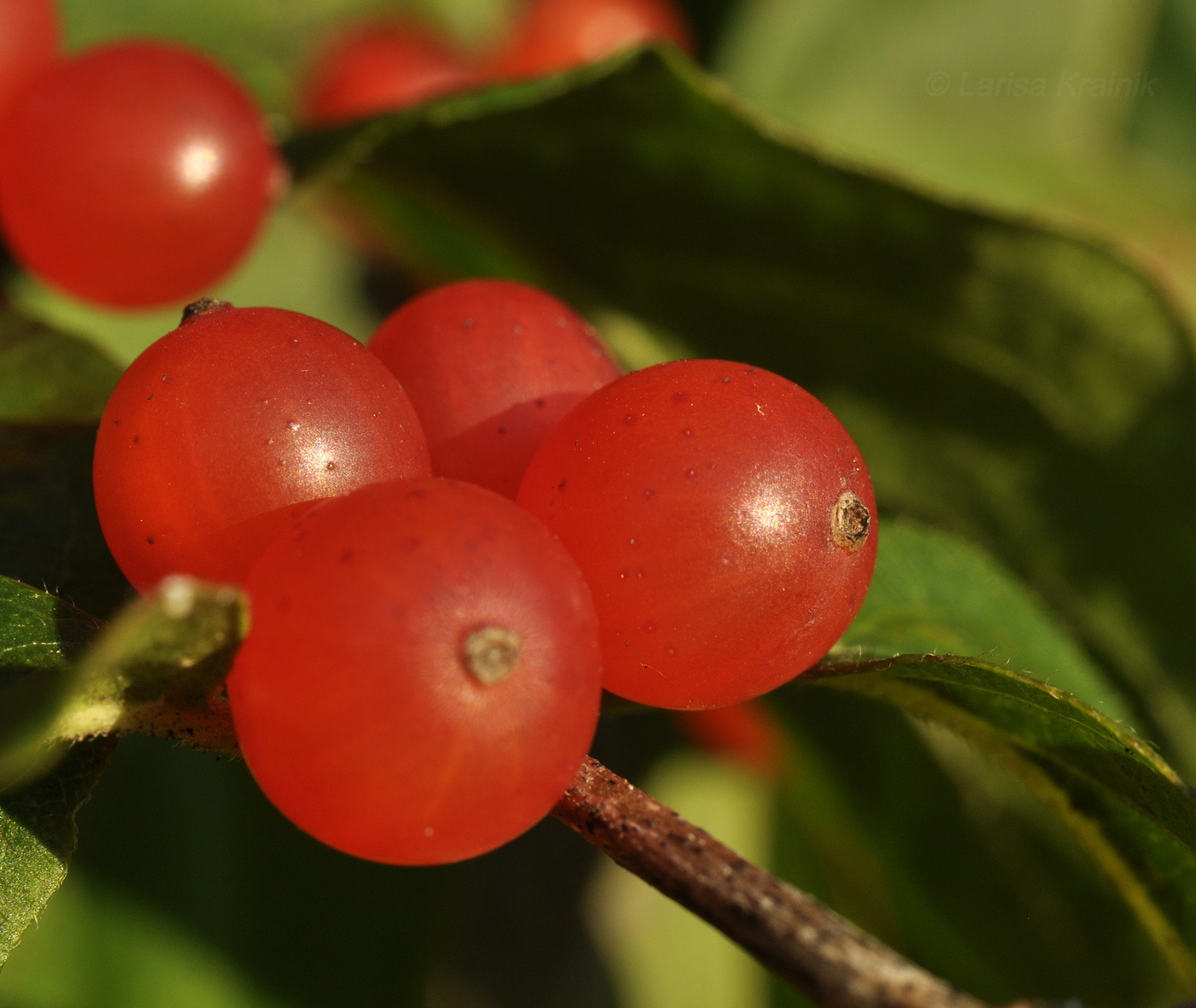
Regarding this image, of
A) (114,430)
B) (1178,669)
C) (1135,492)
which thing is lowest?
(1178,669)

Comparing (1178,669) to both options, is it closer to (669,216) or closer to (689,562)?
(669,216)

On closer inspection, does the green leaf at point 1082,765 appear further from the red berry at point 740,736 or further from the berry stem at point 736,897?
the red berry at point 740,736

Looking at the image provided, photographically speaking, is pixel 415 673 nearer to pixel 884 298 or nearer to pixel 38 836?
pixel 38 836

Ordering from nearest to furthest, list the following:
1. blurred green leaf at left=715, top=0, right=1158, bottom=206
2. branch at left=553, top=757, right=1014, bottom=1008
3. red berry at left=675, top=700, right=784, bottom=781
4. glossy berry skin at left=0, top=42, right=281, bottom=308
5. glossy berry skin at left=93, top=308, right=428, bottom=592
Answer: branch at left=553, top=757, right=1014, bottom=1008 → glossy berry skin at left=93, top=308, right=428, bottom=592 → glossy berry skin at left=0, top=42, right=281, bottom=308 → red berry at left=675, top=700, right=784, bottom=781 → blurred green leaf at left=715, top=0, right=1158, bottom=206

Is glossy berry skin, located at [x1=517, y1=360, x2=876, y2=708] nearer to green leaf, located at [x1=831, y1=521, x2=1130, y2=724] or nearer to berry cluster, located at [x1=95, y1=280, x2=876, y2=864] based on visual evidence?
berry cluster, located at [x1=95, y1=280, x2=876, y2=864]

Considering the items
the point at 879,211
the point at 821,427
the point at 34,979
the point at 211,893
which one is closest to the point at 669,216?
the point at 879,211

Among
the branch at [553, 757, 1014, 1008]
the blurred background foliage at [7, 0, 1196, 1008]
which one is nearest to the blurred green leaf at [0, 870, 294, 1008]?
the blurred background foliage at [7, 0, 1196, 1008]
